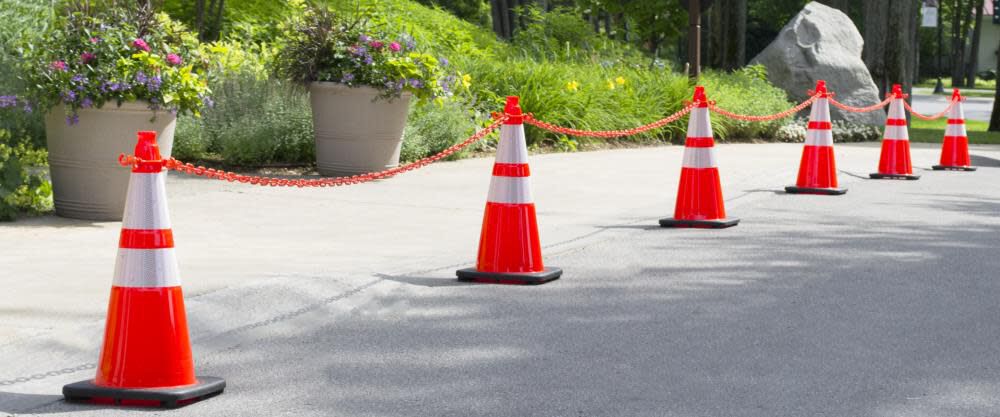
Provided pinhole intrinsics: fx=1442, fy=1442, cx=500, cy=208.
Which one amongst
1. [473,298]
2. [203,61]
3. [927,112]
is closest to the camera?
[473,298]

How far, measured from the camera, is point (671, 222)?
10.7m

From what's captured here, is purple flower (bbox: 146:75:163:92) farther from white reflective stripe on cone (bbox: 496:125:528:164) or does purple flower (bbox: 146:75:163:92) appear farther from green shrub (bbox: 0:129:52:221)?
white reflective stripe on cone (bbox: 496:125:528:164)

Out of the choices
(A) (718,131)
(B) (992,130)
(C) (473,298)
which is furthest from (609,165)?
(B) (992,130)

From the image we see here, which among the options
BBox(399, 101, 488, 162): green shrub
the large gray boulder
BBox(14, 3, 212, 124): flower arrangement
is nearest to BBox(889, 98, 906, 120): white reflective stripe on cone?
BBox(399, 101, 488, 162): green shrub

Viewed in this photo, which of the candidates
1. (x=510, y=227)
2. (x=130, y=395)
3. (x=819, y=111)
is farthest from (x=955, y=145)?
(x=130, y=395)

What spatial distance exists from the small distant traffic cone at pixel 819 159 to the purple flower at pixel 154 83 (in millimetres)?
6136

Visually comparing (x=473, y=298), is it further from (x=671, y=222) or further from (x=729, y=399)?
(x=671, y=222)

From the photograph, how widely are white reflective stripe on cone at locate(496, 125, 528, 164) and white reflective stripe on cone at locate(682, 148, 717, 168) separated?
101 inches

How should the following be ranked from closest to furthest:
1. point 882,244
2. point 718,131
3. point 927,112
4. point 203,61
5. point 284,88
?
point 882,244, point 203,61, point 284,88, point 718,131, point 927,112

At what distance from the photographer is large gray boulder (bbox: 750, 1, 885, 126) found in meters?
23.5

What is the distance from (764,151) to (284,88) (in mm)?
6976

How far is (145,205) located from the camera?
5.55 metres

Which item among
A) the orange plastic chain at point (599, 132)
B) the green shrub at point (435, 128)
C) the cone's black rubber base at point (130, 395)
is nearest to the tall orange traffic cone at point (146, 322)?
the cone's black rubber base at point (130, 395)

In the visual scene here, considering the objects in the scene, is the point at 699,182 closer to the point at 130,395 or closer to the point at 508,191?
the point at 508,191
